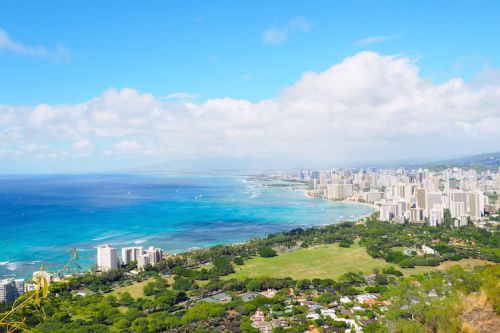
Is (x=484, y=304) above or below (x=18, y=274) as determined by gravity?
above

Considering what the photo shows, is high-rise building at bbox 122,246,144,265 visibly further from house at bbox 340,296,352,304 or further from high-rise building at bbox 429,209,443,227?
high-rise building at bbox 429,209,443,227

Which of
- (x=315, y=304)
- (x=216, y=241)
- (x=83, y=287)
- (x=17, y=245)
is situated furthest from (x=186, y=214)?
(x=315, y=304)

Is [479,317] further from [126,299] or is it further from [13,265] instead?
[13,265]

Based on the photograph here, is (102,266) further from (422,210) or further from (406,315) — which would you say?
(422,210)

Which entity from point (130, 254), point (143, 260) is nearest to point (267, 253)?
point (143, 260)

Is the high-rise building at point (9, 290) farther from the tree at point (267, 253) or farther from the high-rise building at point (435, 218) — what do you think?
the high-rise building at point (435, 218)

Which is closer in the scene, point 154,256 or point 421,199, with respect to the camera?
point 154,256

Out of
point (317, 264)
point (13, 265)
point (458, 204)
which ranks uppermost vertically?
point (458, 204)

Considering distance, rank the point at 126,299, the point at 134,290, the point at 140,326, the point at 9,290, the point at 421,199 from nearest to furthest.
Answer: the point at 140,326
the point at 126,299
the point at 9,290
the point at 134,290
the point at 421,199

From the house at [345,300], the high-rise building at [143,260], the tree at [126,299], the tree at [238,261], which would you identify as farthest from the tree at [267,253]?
the tree at [126,299]
